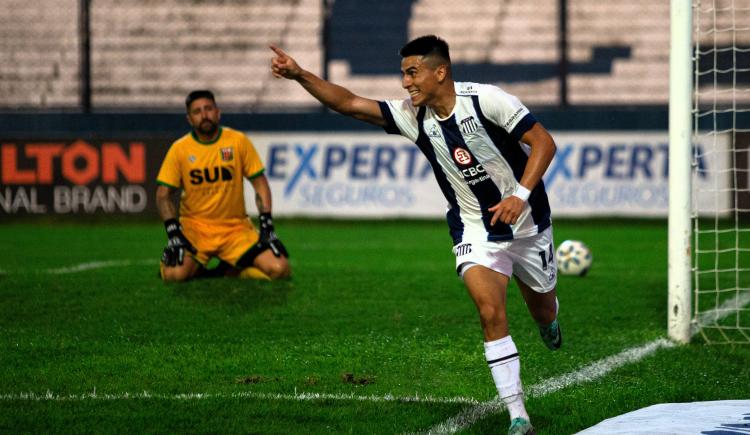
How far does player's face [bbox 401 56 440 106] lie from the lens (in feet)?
16.0

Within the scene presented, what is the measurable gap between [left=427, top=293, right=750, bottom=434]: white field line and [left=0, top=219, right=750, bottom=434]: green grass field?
0.12ft

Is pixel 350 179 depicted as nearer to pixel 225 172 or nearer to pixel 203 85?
pixel 203 85

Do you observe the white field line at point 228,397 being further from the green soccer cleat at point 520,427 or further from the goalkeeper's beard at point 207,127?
the goalkeeper's beard at point 207,127

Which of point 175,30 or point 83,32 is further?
point 175,30

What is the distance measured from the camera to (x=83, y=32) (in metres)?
18.5

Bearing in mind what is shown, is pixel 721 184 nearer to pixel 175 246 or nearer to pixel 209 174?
pixel 209 174

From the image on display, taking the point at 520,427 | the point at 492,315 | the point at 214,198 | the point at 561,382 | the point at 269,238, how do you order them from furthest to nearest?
1. the point at 214,198
2. the point at 269,238
3. the point at 561,382
4. the point at 492,315
5. the point at 520,427

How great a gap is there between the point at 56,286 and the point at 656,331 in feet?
15.9

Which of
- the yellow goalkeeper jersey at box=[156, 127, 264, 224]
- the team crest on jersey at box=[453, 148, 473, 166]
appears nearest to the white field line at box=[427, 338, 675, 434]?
the team crest on jersey at box=[453, 148, 473, 166]

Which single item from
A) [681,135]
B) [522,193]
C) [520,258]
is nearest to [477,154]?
[522,193]

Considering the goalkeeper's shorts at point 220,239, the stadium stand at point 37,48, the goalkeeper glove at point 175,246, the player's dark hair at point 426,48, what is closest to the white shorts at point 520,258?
the player's dark hair at point 426,48

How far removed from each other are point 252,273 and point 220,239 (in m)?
0.41

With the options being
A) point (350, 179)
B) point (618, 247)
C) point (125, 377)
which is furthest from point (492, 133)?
point (350, 179)

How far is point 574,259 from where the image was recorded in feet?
32.5
